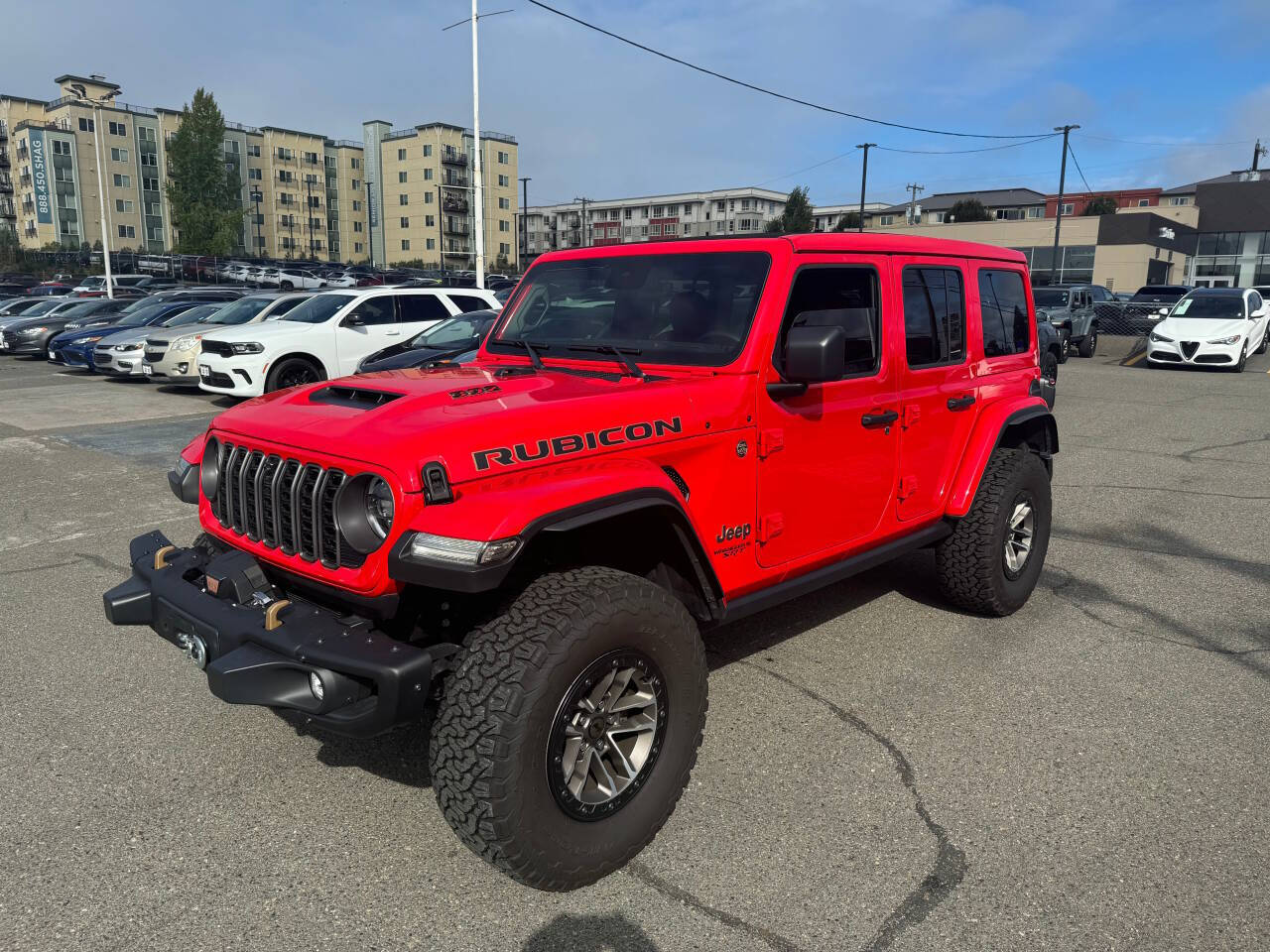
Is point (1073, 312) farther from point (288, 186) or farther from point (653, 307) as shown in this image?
point (288, 186)

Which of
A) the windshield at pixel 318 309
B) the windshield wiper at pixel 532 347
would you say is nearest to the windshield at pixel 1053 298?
the windshield at pixel 318 309

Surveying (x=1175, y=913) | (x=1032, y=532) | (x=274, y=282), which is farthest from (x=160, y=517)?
(x=274, y=282)

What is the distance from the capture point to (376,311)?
44.9 feet

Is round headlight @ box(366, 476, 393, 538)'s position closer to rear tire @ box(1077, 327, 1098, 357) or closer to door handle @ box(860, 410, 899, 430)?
door handle @ box(860, 410, 899, 430)

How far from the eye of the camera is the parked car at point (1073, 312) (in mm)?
20031

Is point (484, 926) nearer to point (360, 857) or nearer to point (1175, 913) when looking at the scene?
point (360, 857)

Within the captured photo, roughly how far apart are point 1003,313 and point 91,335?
18732 mm

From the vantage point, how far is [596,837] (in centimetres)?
274

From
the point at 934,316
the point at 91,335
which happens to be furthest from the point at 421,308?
the point at 934,316

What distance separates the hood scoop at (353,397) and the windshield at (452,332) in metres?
8.82

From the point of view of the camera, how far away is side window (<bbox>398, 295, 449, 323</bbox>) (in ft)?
45.9

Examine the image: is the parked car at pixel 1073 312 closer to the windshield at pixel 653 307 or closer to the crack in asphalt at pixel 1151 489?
the crack in asphalt at pixel 1151 489

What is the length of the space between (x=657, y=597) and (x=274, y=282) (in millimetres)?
49247

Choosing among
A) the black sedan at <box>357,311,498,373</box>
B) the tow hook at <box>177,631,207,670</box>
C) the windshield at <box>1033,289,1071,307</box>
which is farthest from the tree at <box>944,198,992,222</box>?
the tow hook at <box>177,631,207,670</box>
